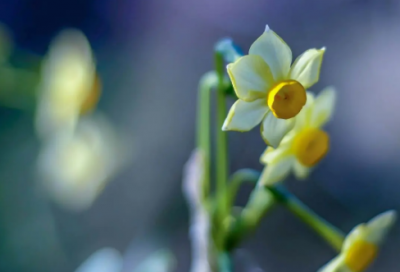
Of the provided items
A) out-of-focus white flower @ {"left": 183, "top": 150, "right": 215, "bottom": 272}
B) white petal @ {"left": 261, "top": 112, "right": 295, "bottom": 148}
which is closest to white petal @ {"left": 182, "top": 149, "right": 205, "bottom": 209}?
out-of-focus white flower @ {"left": 183, "top": 150, "right": 215, "bottom": 272}

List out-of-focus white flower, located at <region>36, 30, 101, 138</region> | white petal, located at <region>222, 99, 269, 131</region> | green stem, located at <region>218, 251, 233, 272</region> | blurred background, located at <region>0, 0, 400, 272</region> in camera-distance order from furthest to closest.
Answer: blurred background, located at <region>0, 0, 400, 272</region> → out-of-focus white flower, located at <region>36, 30, 101, 138</region> → green stem, located at <region>218, 251, 233, 272</region> → white petal, located at <region>222, 99, 269, 131</region>

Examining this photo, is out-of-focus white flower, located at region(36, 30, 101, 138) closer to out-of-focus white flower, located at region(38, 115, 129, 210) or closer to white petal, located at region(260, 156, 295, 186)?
out-of-focus white flower, located at region(38, 115, 129, 210)

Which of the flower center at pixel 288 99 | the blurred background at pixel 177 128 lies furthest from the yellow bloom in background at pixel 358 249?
the blurred background at pixel 177 128

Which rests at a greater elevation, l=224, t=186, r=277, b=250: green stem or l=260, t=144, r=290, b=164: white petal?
l=260, t=144, r=290, b=164: white petal

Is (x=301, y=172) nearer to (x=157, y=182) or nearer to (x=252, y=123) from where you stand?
(x=252, y=123)

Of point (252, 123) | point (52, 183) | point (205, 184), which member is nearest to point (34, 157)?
point (52, 183)

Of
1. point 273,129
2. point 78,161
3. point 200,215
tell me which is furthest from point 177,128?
point 273,129

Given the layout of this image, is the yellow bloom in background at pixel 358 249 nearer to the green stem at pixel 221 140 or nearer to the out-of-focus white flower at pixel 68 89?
the green stem at pixel 221 140

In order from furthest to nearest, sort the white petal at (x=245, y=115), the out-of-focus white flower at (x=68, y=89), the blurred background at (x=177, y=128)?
the blurred background at (x=177, y=128) → the out-of-focus white flower at (x=68, y=89) → the white petal at (x=245, y=115)
